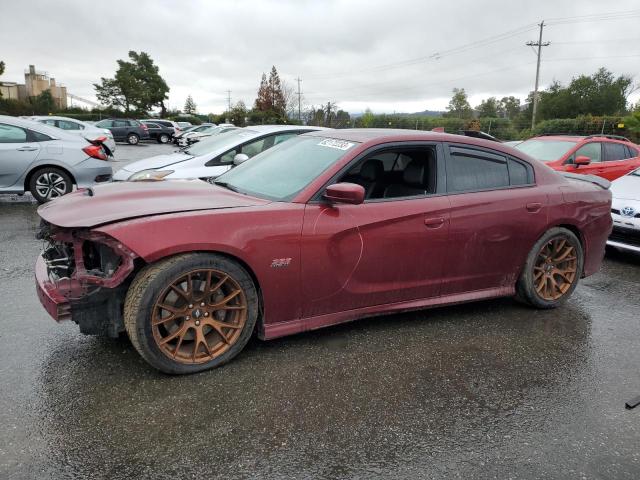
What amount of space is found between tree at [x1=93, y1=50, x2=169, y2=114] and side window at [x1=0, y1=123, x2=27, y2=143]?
6004 cm

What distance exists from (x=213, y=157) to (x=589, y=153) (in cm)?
741

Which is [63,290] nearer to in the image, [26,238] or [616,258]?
[26,238]

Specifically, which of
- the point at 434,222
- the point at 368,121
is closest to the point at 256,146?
the point at 434,222

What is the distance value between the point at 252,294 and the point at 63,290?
3.60ft

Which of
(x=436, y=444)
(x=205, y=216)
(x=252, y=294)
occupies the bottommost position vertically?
(x=436, y=444)

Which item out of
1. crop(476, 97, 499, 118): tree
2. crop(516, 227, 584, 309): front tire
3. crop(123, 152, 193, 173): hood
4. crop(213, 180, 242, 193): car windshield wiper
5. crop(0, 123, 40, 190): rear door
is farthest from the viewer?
crop(476, 97, 499, 118): tree

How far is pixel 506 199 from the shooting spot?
13.1 ft

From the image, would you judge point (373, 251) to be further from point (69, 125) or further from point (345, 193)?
point (69, 125)

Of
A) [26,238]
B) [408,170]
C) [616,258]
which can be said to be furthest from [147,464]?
[616,258]

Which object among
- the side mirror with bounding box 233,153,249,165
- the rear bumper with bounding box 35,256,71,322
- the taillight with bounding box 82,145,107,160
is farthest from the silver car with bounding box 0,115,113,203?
the rear bumper with bounding box 35,256,71,322

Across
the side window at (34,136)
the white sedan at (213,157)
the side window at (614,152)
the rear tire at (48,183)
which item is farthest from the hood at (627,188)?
the side window at (34,136)

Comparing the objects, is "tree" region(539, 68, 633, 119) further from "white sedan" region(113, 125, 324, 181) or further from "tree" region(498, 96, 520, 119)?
"white sedan" region(113, 125, 324, 181)

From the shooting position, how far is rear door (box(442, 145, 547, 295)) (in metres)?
3.79

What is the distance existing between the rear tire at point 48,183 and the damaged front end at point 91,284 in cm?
607
